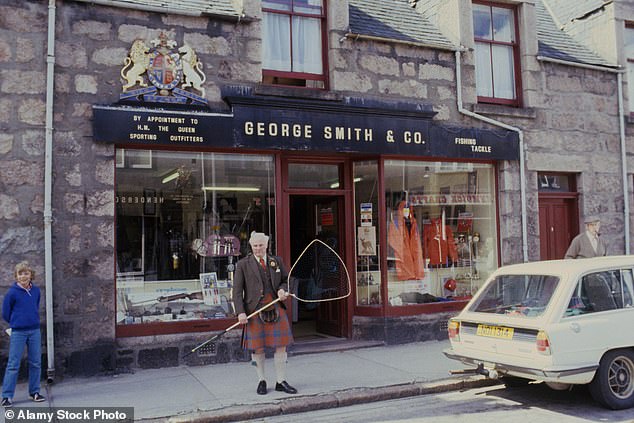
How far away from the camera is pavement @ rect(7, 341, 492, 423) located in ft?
20.7

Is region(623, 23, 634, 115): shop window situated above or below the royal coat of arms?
above

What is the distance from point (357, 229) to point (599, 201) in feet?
16.4

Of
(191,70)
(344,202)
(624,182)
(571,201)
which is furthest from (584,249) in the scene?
(191,70)

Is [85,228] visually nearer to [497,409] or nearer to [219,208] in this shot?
[219,208]

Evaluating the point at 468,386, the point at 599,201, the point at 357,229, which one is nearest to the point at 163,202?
the point at 357,229

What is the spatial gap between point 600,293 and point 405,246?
4106mm

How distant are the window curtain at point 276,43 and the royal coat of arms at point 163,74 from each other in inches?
47.4

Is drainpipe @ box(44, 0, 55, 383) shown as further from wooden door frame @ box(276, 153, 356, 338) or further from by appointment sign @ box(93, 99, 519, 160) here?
wooden door frame @ box(276, 153, 356, 338)

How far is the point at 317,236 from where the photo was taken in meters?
10.5

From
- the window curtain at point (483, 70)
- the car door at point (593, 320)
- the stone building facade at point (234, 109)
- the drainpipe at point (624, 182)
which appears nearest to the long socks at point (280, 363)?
the stone building facade at point (234, 109)

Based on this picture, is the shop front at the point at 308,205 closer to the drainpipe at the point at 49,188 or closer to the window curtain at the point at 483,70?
the drainpipe at the point at 49,188

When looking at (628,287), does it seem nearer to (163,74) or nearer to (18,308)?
(163,74)

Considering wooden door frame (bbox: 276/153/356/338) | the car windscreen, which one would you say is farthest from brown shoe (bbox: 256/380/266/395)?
wooden door frame (bbox: 276/153/356/338)

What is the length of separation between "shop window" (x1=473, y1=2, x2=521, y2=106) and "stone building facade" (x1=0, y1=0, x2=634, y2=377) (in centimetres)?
17
